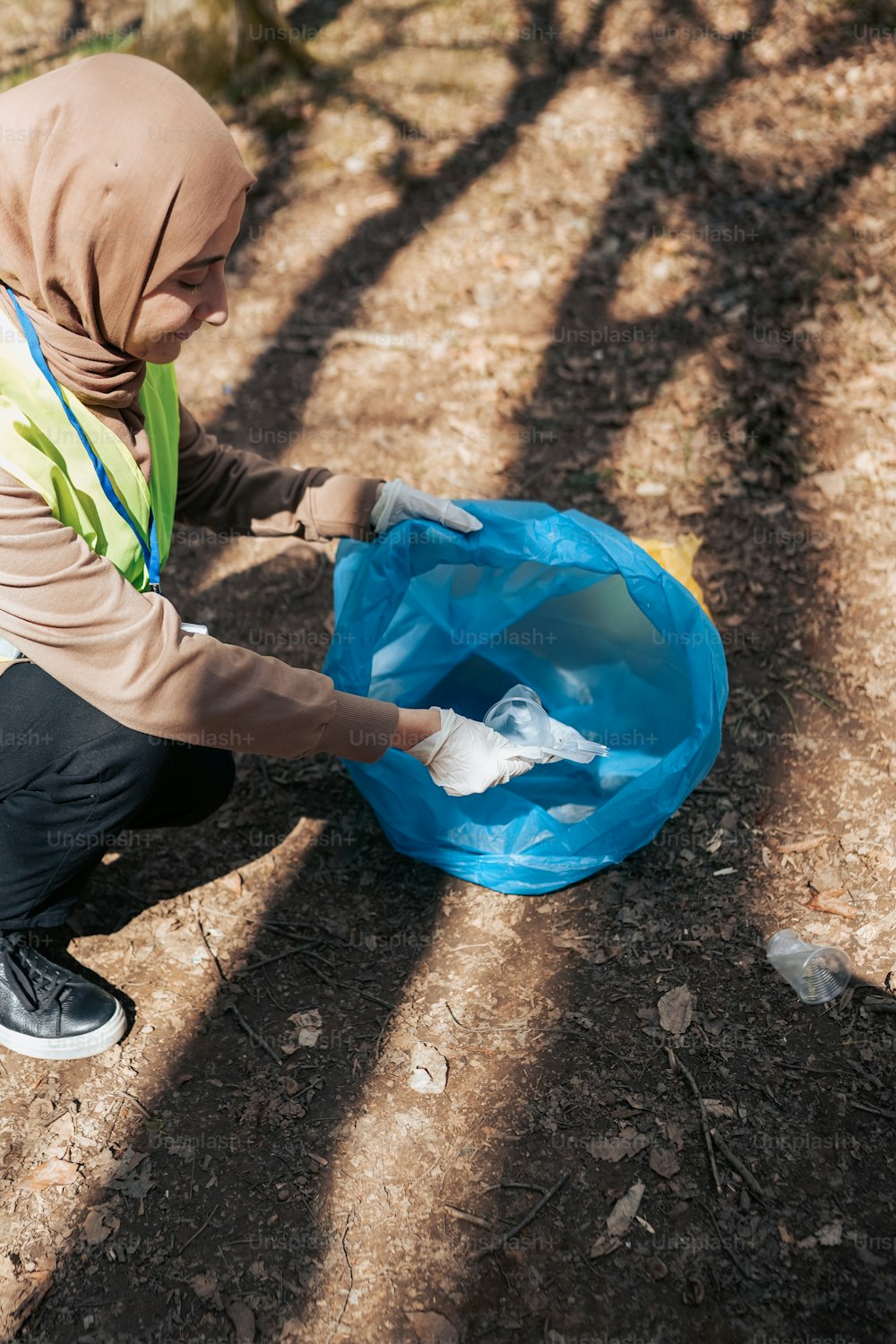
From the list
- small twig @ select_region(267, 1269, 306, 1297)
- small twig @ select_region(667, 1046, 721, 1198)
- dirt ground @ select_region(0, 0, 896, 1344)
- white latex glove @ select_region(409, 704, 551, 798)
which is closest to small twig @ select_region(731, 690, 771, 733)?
dirt ground @ select_region(0, 0, 896, 1344)

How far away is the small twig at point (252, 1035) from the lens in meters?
2.01

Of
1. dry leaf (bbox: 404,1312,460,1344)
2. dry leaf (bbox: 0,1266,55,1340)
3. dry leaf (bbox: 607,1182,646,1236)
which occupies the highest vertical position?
dry leaf (bbox: 0,1266,55,1340)

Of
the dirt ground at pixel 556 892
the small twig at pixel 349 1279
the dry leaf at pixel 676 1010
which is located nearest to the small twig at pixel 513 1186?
the dirt ground at pixel 556 892

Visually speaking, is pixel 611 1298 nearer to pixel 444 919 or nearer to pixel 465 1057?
pixel 465 1057

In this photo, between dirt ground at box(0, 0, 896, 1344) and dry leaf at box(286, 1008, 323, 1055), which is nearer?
dirt ground at box(0, 0, 896, 1344)

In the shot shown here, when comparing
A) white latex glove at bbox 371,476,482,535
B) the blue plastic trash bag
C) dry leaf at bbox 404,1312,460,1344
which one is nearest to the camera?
dry leaf at bbox 404,1312,460,1344

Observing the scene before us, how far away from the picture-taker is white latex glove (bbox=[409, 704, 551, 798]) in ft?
6.42

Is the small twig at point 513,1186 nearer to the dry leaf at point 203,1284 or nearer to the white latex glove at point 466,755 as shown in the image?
the dry leaf at point 203,1284

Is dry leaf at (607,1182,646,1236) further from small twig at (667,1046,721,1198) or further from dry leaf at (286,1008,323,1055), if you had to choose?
dry leaf at (286,1008,323,1055)

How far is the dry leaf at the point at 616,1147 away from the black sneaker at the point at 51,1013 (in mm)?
915

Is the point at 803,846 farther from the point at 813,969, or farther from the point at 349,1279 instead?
the point at 349,1279

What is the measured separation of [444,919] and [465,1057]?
33 centimetres

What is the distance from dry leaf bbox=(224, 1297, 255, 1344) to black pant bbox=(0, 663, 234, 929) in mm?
758

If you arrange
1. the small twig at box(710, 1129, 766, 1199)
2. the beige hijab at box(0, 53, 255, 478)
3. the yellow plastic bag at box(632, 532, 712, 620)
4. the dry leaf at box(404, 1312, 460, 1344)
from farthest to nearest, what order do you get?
1. the yellow plastic bag at box(632, 532, 712, 620)
2. the small twig at box(710, 1129, 766, 1199)
3. the dry leaf at box(404, 1312, 460, 1344)
4. the beige hijab at box(0, 53, 255, 478)
